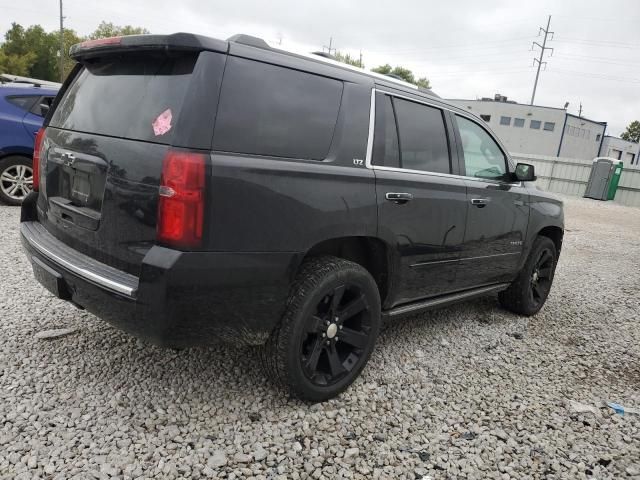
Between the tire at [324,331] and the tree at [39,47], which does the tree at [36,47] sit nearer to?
the tree at [39,47]

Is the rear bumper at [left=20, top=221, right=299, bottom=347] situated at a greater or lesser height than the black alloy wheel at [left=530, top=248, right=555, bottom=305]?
greater

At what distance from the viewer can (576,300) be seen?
18.0ft

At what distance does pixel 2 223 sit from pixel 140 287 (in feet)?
16.8

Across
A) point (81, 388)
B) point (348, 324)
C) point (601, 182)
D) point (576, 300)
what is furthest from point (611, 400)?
point (601, 182)

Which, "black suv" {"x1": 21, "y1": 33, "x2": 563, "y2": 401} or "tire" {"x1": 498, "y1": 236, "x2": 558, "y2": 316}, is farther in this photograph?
"tire" {"x1": 498, "y1": 236, "x2": 558, "y2": 316}

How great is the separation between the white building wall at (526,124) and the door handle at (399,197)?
45634 mm

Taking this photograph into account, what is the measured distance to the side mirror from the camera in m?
4.03

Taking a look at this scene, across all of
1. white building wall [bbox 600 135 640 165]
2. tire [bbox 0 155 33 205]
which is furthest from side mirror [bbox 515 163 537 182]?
white building wall [bbox 600 135 640 165]

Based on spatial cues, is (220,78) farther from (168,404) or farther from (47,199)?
(168,404)

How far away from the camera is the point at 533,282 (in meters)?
4.73

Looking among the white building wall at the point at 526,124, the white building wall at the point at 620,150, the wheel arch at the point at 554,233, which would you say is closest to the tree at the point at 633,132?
the white building wall at the point at 620,150

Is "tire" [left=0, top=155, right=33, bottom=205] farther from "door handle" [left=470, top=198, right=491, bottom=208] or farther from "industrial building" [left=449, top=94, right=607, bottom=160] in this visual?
"industrial building" [left=449, top=94, right=607, bottom=160]

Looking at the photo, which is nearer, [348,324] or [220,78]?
[220,78]

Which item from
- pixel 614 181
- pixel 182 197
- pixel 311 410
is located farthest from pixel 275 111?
pixel 614 181
